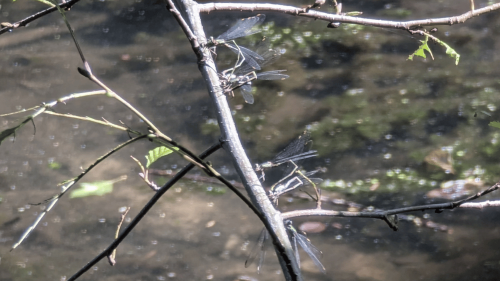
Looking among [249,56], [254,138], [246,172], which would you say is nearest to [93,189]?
[246,172]

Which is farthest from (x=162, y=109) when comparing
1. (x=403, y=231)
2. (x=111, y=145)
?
(x=403, y=231)

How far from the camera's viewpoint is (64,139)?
7.37 ft

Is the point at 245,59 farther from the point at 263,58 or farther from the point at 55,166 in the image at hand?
the point at 55,166

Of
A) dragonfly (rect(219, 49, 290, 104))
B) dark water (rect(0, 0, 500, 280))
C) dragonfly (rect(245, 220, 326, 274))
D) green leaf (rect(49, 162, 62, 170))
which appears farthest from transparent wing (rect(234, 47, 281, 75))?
green leaf (rect(49, 162, 62, 170))

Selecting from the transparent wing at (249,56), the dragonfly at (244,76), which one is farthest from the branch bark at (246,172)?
the transparent wing at (249,56)

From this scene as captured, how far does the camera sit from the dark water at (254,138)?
5.48 feet

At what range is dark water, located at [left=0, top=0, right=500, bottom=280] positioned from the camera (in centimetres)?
167

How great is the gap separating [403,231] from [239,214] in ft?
2.31

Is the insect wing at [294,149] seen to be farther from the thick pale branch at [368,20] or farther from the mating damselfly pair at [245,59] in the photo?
the thick pale branch at [368,20]

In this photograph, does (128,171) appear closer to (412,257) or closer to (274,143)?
(274,143)

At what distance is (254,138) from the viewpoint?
7.28 ft

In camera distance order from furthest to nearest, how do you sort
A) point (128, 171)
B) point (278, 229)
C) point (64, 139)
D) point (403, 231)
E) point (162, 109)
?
point (162, 109) → point (64, 139) → point (128, 171) → point (403, 231) → point (278, 229)

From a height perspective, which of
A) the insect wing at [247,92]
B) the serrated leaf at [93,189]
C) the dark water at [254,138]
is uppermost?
the serrated leaf at [93,189]

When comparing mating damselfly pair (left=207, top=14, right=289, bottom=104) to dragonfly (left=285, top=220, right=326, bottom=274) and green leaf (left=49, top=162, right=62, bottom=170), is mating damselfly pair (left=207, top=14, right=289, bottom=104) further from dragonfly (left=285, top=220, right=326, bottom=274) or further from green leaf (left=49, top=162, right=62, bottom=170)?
A: green leaf (left=49, top=162, right=62, bottom=170)
